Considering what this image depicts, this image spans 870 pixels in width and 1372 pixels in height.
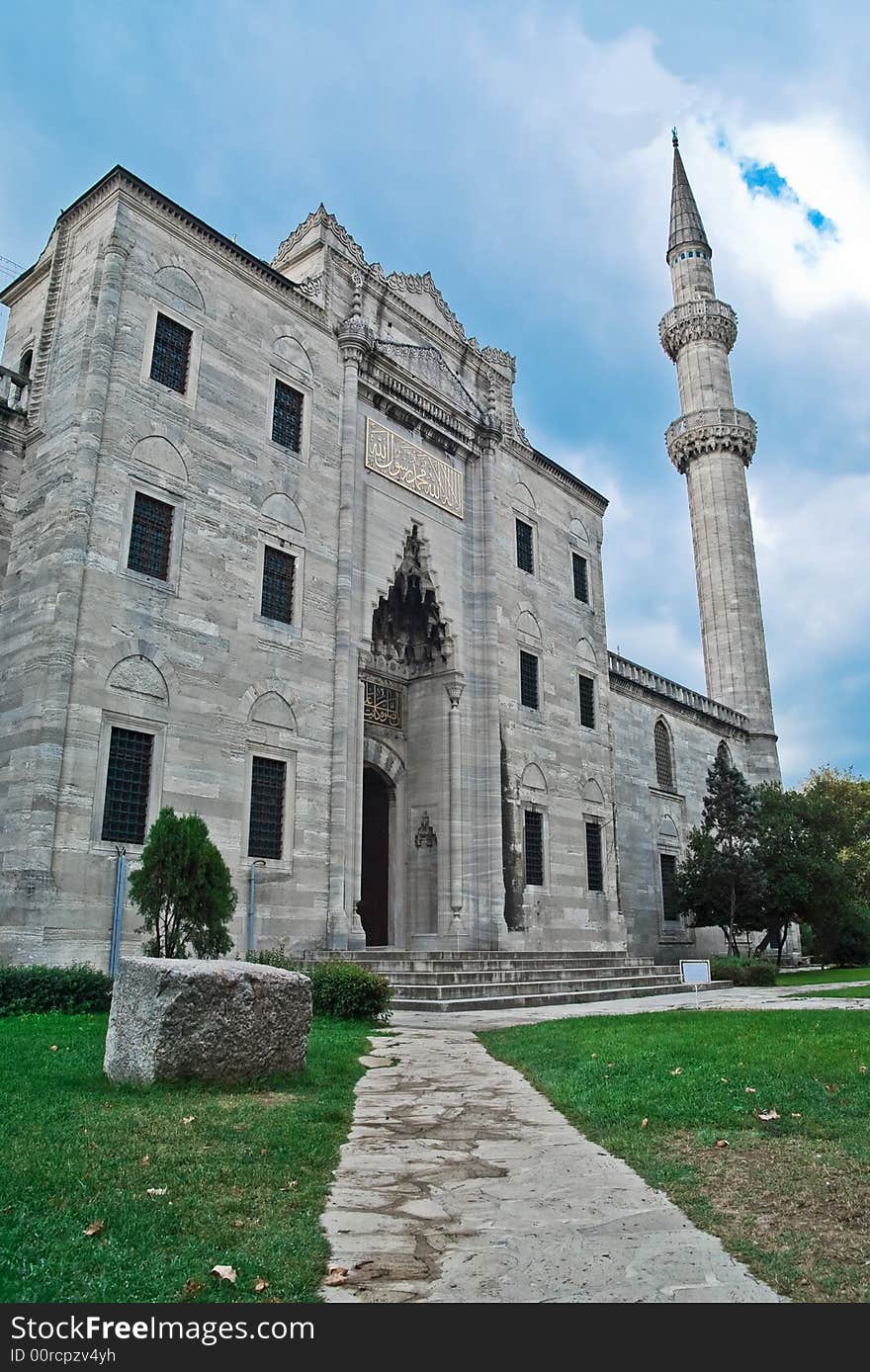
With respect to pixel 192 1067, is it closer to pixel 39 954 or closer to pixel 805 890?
pixel 39 954

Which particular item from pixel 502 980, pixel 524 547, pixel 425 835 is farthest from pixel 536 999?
pixel 524 547

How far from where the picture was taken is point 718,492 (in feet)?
140

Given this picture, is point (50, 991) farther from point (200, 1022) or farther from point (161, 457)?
point (161, 457)

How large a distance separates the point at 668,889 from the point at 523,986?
608 inches

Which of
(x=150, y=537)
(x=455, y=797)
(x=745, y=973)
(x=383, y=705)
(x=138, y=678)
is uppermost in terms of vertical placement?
(x=150, y=537)

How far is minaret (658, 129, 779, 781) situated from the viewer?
134ft

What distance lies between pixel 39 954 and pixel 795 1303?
12585mm

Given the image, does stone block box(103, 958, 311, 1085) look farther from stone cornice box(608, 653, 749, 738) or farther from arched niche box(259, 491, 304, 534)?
stone cornice box(608, 653, 749, 738)

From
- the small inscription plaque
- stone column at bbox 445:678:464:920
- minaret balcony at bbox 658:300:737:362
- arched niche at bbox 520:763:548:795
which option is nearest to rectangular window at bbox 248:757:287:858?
stone column at bbox 445:678:464:920

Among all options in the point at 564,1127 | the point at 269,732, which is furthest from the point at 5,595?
the point at 564,1127

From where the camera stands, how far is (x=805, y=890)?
28938mm

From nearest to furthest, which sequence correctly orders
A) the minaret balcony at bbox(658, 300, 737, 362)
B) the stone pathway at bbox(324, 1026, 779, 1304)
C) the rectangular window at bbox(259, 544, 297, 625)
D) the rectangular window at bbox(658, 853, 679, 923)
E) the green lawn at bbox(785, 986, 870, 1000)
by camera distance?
the stone pathway at bbox(324, 1026, 779, 1304), the green lawn at bbox(785, 986, 870, 1000), the rectangular window at bbox(259, 544, 297, 625), the rectangular window at bbox(658, 853, 679, 923), the minaret balcony at bbox(658, 300, 737, 362)

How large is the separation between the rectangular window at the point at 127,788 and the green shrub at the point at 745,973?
15.2m

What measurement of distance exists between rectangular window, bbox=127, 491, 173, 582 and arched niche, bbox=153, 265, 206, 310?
4.53 metres
